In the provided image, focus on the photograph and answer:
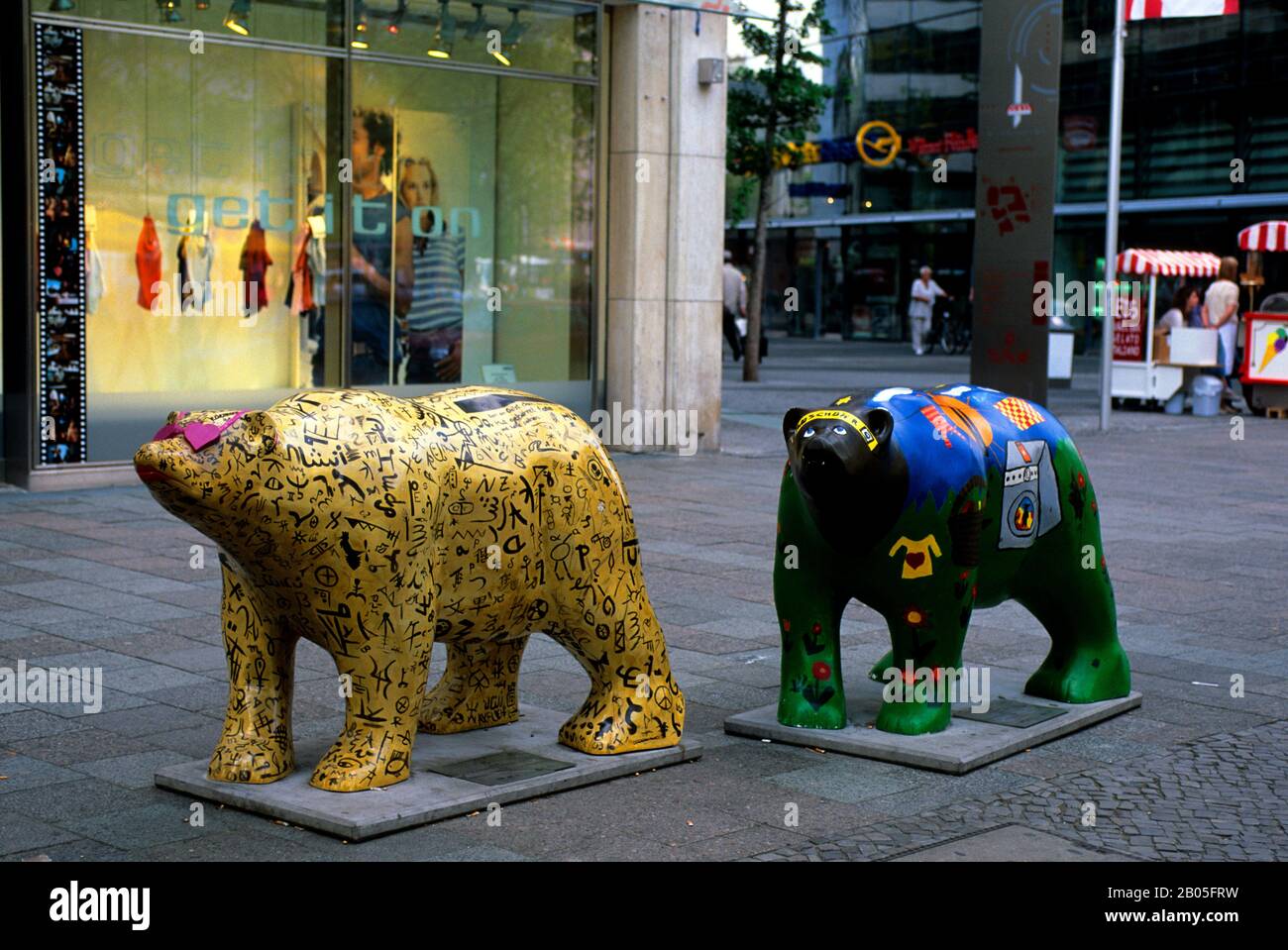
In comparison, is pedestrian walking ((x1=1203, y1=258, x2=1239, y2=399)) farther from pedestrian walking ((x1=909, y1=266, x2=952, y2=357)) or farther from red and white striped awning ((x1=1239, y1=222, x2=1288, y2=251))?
pedestrian walking ((x1=909, y1=266, x2=952, y2=357))

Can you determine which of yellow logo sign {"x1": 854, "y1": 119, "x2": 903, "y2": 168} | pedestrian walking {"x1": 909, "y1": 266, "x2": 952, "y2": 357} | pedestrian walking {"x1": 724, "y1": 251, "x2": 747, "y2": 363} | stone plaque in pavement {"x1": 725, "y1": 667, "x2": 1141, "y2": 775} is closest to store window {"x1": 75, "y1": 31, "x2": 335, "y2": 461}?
stone plaque in pavement {"x1": 725, "y1": 667, "x2": 1141, "y2": 775}

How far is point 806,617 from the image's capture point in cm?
579

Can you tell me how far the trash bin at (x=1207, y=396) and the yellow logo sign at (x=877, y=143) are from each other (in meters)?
18.0

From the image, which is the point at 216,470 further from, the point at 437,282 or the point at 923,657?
the point at 437,282

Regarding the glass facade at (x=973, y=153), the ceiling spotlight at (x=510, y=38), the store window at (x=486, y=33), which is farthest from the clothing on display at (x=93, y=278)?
the glass facade at (x=973, y=153)

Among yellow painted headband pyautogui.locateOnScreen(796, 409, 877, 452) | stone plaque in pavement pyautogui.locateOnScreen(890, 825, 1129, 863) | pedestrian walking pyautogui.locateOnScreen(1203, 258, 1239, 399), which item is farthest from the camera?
pedestrian walking pyautogui.locateOnScreen(1203, 258, 1239, 399)

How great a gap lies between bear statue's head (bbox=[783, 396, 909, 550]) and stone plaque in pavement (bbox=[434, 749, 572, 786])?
1.19m

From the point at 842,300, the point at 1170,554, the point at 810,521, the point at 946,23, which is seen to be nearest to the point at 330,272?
the point at 1170,554

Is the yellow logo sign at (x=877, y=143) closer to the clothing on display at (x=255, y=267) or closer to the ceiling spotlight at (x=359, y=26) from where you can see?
the ceiling spotlight at (x=359, y=26)

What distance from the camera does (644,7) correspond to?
49.4ft

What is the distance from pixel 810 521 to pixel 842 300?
3580 centimetres

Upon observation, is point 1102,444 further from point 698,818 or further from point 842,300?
point 842,300

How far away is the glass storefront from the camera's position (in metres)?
12.6

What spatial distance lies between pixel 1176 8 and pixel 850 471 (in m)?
13.8
